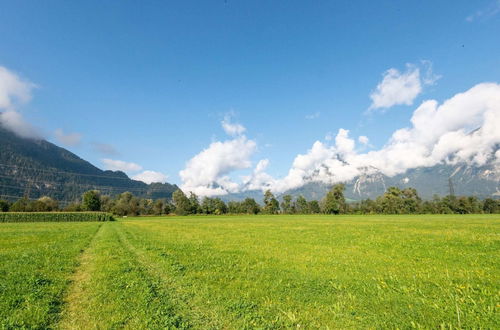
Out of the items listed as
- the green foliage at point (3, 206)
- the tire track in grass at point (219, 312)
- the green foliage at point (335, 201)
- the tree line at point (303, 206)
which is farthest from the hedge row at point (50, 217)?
the green foliage at point (335, 201)

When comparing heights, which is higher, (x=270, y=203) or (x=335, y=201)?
(x=335, y=201)

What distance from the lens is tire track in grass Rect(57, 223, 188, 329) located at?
6820mm

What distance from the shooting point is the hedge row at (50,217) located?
3391 inches

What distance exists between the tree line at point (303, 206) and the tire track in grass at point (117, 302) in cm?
17168

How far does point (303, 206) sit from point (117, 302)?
7714 inches

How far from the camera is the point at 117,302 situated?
27.3 feet

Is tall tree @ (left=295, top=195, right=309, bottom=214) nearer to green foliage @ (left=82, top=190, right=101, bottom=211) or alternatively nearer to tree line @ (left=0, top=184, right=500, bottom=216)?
tree line @ (left=0, top=184, right=500, bottom=216)

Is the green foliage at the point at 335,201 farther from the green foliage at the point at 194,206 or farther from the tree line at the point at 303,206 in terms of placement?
the green foliage at the point at 194,206

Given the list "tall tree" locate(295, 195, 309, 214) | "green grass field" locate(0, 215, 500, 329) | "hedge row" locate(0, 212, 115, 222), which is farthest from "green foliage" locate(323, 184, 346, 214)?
"green grass field" locate(0, 215, 500, 329)

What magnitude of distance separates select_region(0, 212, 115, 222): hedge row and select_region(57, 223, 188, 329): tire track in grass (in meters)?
102

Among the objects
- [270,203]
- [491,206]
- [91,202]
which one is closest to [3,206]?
[91,202]

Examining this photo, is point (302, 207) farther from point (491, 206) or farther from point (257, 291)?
point (257, 291)

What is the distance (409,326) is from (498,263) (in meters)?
10.8

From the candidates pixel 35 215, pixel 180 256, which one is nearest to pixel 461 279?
pixel 180 256
